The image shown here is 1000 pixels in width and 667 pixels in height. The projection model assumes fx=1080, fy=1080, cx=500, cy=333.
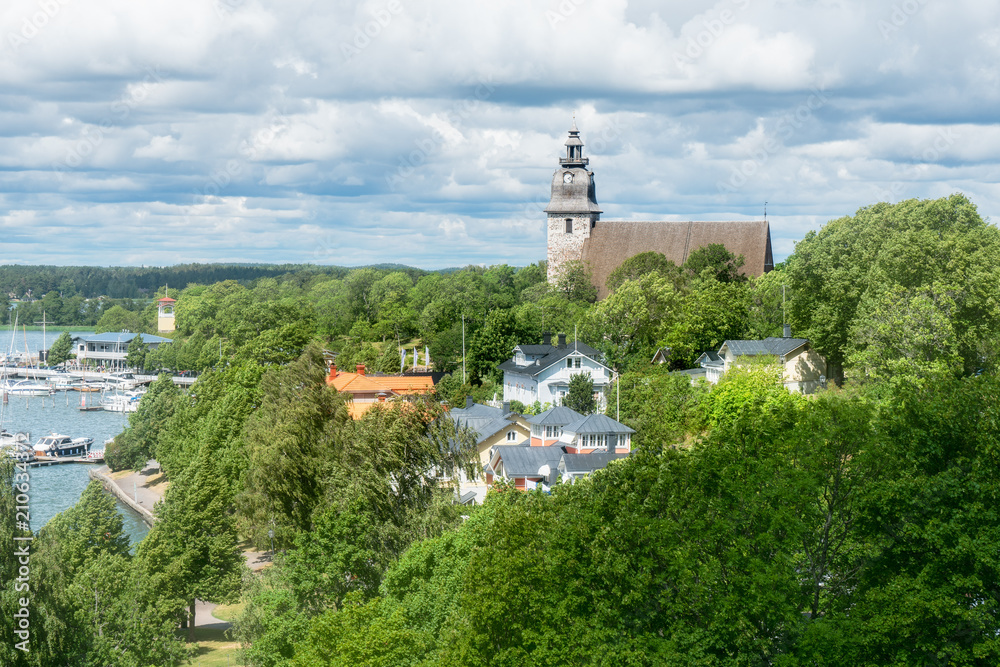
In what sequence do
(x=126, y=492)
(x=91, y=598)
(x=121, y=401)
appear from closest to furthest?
(x=91, y=598) < (x=126, y=492) < (x=121, y=401)

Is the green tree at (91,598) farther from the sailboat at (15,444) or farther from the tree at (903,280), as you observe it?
the tree at (903,280)

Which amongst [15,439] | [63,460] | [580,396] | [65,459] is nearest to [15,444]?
[15,439]

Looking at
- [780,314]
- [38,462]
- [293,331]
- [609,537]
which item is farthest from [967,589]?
[38,462]

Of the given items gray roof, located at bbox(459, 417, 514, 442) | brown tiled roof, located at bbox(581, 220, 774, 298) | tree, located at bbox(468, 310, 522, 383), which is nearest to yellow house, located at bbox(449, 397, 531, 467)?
gray roof, located at bbox(459, 417, 514, 442)

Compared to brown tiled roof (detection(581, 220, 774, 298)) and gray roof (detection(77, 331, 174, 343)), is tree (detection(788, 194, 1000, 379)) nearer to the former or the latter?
brown tiled roof (detection(581, 220, 774, 298))

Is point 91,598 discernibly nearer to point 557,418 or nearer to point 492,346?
point 557,418

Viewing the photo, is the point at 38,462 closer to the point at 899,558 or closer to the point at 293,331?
the point at 293,331
